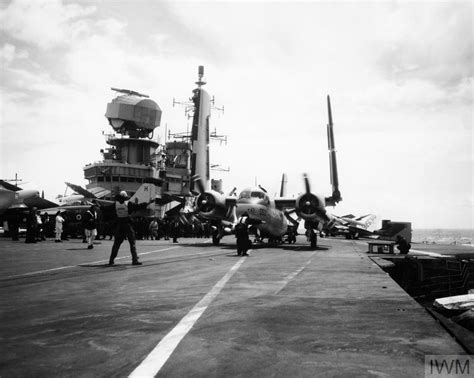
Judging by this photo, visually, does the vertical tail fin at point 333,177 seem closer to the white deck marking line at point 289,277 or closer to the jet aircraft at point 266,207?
the jet aircraft at point 266,207

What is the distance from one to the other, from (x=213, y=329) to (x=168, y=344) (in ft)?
2.94

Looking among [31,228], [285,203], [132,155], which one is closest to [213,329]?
[285,203]

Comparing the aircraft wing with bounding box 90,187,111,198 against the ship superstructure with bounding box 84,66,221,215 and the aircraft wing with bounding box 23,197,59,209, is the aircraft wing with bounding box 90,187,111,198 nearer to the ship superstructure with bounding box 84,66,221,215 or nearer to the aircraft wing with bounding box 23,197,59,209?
the ship superstructure with bounding box 84,66,221,215

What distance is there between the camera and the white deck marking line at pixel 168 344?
3748 millimetres

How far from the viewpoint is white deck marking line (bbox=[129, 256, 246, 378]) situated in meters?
3.75

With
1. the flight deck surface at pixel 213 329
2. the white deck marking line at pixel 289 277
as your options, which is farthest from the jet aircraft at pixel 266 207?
the flight deck surface at pixel 213 329

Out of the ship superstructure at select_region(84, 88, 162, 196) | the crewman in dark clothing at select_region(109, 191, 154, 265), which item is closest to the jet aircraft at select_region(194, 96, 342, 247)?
the crewman in dark clothing at select_region(109, 191, 154, 265)

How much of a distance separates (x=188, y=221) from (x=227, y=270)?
114 feet

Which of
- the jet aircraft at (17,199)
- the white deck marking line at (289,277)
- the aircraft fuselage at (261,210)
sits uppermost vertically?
the jet aircraft at (17,199)

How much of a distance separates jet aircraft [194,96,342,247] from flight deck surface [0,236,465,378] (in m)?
15.0

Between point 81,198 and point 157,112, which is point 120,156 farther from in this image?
point 81,198

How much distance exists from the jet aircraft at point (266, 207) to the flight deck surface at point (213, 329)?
15.0 m

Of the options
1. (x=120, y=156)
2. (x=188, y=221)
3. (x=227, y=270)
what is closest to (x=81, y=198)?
(x=188, y=221)

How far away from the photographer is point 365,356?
4207mm
